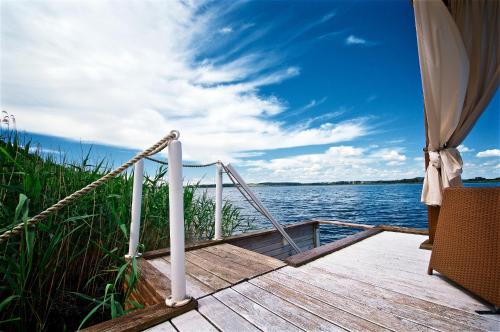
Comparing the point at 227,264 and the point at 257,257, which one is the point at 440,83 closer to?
the point at 257,257

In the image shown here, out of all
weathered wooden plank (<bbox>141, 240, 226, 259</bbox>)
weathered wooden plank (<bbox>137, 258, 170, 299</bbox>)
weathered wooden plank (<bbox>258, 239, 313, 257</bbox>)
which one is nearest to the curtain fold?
weathered wooden plank (<bbox>258, 239, 313, 257</bbox>)

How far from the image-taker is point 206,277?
64.0 inches

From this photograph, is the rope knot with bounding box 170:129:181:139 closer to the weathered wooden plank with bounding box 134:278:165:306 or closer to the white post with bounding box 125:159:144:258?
the white post with bounding box 125:159:144:258

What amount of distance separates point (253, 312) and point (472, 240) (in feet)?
4.38

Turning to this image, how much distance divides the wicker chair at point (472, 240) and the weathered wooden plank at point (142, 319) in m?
1.60

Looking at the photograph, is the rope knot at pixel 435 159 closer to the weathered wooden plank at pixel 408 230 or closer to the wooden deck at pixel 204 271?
the weathered wooden plank at pixel 408 230

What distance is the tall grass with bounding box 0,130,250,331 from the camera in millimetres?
1355

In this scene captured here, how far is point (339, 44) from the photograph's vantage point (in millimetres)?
15211

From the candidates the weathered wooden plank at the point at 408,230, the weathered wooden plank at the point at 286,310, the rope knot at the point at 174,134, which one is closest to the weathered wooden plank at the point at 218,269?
the weathered wooden plank at the point at 286,310

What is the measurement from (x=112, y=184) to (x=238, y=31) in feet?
26.5

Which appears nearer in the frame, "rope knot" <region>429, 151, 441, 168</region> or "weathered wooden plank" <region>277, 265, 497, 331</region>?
"weathered wooden plank" <region>277, 265, 497, 331</region>

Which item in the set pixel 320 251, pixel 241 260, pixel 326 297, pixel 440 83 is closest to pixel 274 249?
pixel 320 251

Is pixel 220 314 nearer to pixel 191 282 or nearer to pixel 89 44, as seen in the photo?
pixel 191 282

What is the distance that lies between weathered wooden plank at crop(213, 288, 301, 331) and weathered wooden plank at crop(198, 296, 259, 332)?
0.03 metres
